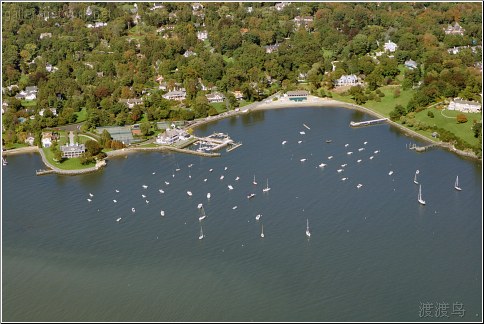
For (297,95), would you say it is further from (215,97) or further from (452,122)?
(452,122)

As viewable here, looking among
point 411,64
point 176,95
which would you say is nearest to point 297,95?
point 176,95

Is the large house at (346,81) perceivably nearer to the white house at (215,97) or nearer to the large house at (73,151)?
the white house at (215,97)

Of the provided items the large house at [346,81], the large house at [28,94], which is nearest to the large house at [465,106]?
the large house at [346,81]

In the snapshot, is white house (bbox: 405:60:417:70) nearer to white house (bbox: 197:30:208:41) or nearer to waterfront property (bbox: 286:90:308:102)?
waterfront property (bbox: 286:90:308:102)

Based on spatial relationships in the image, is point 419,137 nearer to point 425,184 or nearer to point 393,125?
point 393,125

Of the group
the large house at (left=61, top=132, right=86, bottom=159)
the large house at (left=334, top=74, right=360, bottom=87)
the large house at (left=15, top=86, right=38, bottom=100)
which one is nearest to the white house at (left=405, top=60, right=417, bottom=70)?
the large house at (left=334, top=74, right=360, bottom=87)

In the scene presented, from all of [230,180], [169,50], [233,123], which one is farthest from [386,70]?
[230,180]

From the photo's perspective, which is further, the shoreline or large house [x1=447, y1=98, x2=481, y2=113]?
large house [x1=447, y1=98, x2=481, y2=113]
